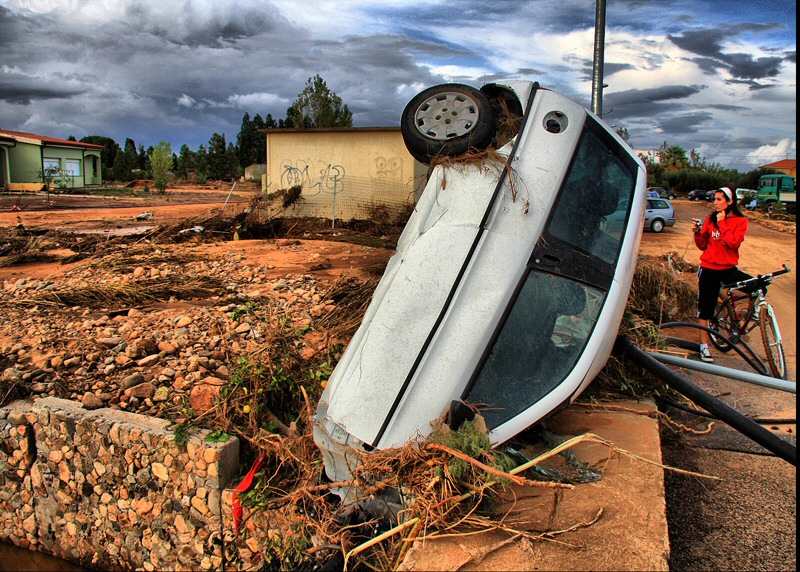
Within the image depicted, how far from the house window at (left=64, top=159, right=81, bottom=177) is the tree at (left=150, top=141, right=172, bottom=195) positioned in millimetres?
7188

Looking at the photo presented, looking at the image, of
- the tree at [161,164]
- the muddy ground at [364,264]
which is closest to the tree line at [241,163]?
the tree at [161,164]

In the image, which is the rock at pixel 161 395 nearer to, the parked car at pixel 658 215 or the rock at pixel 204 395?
the rock at pixel 204 395

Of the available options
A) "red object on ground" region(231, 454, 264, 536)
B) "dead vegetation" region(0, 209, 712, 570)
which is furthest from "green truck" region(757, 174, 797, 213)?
"red object on ground" region(231, 454, 264, 536)

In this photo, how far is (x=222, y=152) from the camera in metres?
59.7

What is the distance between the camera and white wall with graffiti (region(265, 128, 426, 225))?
1789 cm

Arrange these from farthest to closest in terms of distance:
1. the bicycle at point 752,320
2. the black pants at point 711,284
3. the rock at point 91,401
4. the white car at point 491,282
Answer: the black pants at point 711,284, the bicycle at point 752,320, the rock at point 91,401, the white car at point 491,282

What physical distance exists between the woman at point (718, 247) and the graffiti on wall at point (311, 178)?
1265 cm

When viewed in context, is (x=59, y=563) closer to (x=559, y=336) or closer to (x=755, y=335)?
(x=559, y=336)

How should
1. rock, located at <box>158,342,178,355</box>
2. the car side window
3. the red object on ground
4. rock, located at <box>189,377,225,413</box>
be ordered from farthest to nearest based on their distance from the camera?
rock, located at <box>158,342,178,355</box> → rock, located at <box>189,377,225,413</box> → the red object on ground → the car side window

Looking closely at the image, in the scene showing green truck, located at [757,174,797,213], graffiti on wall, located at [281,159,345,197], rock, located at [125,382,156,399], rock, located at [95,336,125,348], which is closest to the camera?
rock, located at [125,382,156,399]

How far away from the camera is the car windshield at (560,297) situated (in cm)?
307

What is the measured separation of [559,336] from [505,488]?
94 centimetres

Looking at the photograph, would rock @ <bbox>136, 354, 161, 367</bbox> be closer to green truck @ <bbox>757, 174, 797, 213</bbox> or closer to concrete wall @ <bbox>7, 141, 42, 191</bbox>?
concrete wall @ <bbox>7, 141, 42, 191</bbox>

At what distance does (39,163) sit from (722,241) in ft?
141
